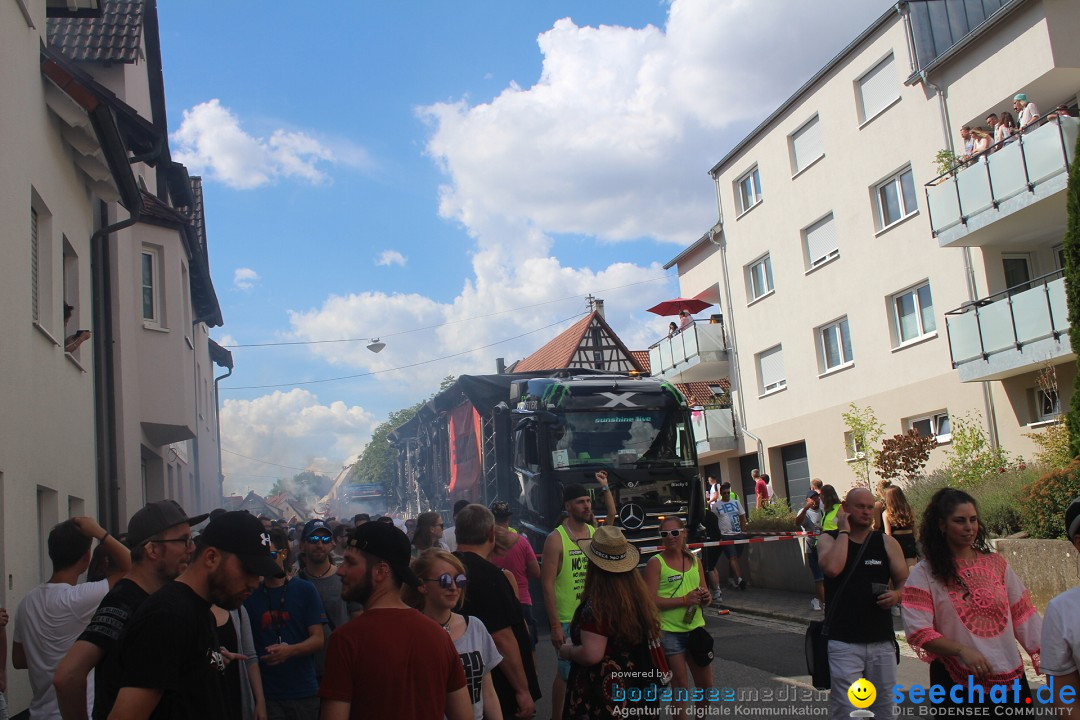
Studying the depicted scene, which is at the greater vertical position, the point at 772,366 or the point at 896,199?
the point at 896,199

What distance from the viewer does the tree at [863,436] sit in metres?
22.1

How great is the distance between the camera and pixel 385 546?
371 cm

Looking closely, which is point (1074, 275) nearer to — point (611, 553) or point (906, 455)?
point (906, 455)

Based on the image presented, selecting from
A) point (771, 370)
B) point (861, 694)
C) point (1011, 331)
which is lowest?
point (861, 694)

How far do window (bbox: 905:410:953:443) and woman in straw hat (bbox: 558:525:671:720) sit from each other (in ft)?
55.5

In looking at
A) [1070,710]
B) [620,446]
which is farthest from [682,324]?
[1070,710]

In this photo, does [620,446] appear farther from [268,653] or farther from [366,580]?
[366,580]

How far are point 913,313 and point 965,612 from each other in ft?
60.2

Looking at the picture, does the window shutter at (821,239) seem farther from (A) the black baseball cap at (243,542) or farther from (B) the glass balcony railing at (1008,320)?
(A) the black baseball cap at (243,542)

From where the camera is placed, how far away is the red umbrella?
102 ft

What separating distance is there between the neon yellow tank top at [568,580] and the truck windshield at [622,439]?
749cm

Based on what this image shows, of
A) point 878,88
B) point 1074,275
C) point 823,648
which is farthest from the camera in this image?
point 878,88

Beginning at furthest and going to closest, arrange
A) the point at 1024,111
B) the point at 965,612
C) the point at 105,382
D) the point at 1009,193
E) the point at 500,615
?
the point at 1009,193 → the point at 1024,111 → the point at 105,382 → the point at 500,615 → the point at 965,612

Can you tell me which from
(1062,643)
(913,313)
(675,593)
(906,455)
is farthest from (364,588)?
(913,313)
